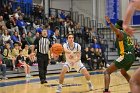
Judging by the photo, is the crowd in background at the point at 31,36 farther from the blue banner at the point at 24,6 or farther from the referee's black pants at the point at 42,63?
the referee's black pants at the point at 42,63

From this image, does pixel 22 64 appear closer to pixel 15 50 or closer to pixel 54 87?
pixel 15 50

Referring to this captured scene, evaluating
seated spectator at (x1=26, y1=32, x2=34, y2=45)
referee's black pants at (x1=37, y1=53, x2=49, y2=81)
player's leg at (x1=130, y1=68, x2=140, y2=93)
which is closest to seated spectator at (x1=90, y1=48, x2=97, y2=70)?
seated spectator at (x1=26, y1=32, x2=34, y2=45)

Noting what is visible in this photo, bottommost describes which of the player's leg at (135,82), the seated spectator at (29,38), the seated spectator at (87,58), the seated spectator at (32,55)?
the seated spectator at (87,58)

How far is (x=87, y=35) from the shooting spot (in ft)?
78.6

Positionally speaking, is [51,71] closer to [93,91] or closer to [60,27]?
[60,27]

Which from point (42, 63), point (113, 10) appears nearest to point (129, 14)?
point (42, 63)

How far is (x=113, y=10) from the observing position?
2773 cm

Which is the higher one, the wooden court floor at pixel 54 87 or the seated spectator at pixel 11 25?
the seated spectator at pixel 11 25

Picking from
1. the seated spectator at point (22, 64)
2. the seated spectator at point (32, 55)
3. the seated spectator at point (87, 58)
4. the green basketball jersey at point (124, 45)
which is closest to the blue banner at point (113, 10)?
the seated spectator at point (87, 58)

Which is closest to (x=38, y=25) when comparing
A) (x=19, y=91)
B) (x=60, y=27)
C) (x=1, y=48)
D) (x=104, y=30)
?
(x=60, y=27)

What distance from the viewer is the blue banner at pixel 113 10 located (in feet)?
89.9

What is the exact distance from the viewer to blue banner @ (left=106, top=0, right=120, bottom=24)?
27406 mm

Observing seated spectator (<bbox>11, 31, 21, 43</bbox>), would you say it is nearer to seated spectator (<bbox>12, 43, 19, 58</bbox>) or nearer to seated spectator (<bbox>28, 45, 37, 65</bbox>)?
seated spectator (<bbox>28, 45, 37, 65</bbox>)

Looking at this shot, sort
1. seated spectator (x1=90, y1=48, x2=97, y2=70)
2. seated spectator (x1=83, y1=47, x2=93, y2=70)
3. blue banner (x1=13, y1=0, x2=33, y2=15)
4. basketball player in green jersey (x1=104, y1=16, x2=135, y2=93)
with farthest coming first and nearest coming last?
1. blue banner (x1=13, y1=0, x2=33, y2=15)
2. seated spectator (x1=90, y1=48, x2=97, y2=70)
3. seated spectator (x1=83, y1=47, x2=93, y2=70)
4. basketball player in green jersey (x1=104, y1=16, x2=135, y2=93)
